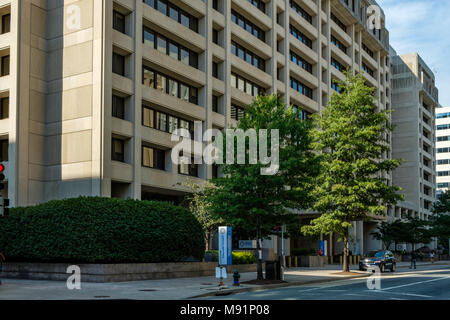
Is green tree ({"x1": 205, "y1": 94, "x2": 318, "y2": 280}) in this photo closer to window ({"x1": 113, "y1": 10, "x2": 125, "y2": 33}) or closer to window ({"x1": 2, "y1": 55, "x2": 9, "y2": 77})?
window ({"x1": 113, "y1": 10, "x2": 125, "y2": 33})

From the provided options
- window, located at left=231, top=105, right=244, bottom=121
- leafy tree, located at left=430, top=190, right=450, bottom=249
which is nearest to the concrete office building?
window, located at left=231, top=105, right=244, bottom=121

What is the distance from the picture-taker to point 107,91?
3488cm

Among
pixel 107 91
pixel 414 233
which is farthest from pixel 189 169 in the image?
pixel 414 233

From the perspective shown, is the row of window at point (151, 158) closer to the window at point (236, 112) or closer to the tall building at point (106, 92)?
the tall building at point (106, 92)

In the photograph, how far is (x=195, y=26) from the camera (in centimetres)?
4466

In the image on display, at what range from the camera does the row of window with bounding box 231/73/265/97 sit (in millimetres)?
49172

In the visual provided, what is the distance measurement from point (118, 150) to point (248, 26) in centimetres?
2175

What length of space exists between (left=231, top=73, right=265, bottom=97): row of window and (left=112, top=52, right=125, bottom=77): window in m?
13.3

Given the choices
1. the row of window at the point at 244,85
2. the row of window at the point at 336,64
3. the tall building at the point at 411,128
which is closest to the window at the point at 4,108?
the row of window at the point at 244,85

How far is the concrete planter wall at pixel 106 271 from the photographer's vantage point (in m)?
24.2

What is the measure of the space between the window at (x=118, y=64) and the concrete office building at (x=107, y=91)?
70 mm
